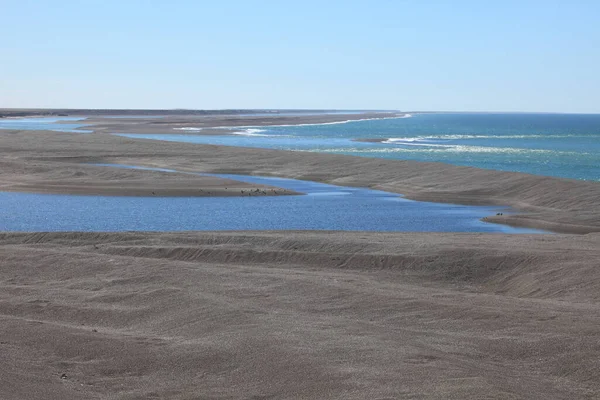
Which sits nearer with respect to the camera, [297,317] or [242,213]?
[297,317]

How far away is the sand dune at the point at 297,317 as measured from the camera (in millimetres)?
15766

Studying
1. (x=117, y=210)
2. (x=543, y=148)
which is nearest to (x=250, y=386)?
(x=117, y=210)

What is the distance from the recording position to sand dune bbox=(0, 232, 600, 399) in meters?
15.8

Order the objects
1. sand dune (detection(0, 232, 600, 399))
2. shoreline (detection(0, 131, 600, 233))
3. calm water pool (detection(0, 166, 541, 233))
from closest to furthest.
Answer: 1. sand dune (detection(0, 232, 600, 399))
2. calm water pool (detection(0, 166, 541, 233))
3. shoreline (detection(0, 131, 600, 233))

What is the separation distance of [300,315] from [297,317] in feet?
1.10

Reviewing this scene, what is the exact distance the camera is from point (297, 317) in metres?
20.4

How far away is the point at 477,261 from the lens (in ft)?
91.8

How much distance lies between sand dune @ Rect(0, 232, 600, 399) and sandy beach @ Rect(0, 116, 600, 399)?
2.2 inches

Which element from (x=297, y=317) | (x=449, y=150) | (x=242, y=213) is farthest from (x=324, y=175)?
(x=297, y=317)

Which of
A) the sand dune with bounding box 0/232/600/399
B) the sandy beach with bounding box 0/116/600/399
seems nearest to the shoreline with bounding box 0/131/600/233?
the sandy beach with bounding box 0/116/600/399

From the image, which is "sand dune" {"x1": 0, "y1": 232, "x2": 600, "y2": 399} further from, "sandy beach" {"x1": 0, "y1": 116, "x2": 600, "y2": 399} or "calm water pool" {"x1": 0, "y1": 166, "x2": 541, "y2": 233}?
"calm water pool" {"x1": 0, "y1": 166, "x2": 541, "y2": 233}

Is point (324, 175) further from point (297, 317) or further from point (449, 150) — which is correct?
point (297, 317)

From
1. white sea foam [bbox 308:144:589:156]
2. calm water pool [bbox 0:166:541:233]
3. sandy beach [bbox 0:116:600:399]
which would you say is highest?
white sea foam [bbox 308:144:589:156]

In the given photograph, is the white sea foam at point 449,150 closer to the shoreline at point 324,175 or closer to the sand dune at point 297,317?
the shoreline at point 324,175
